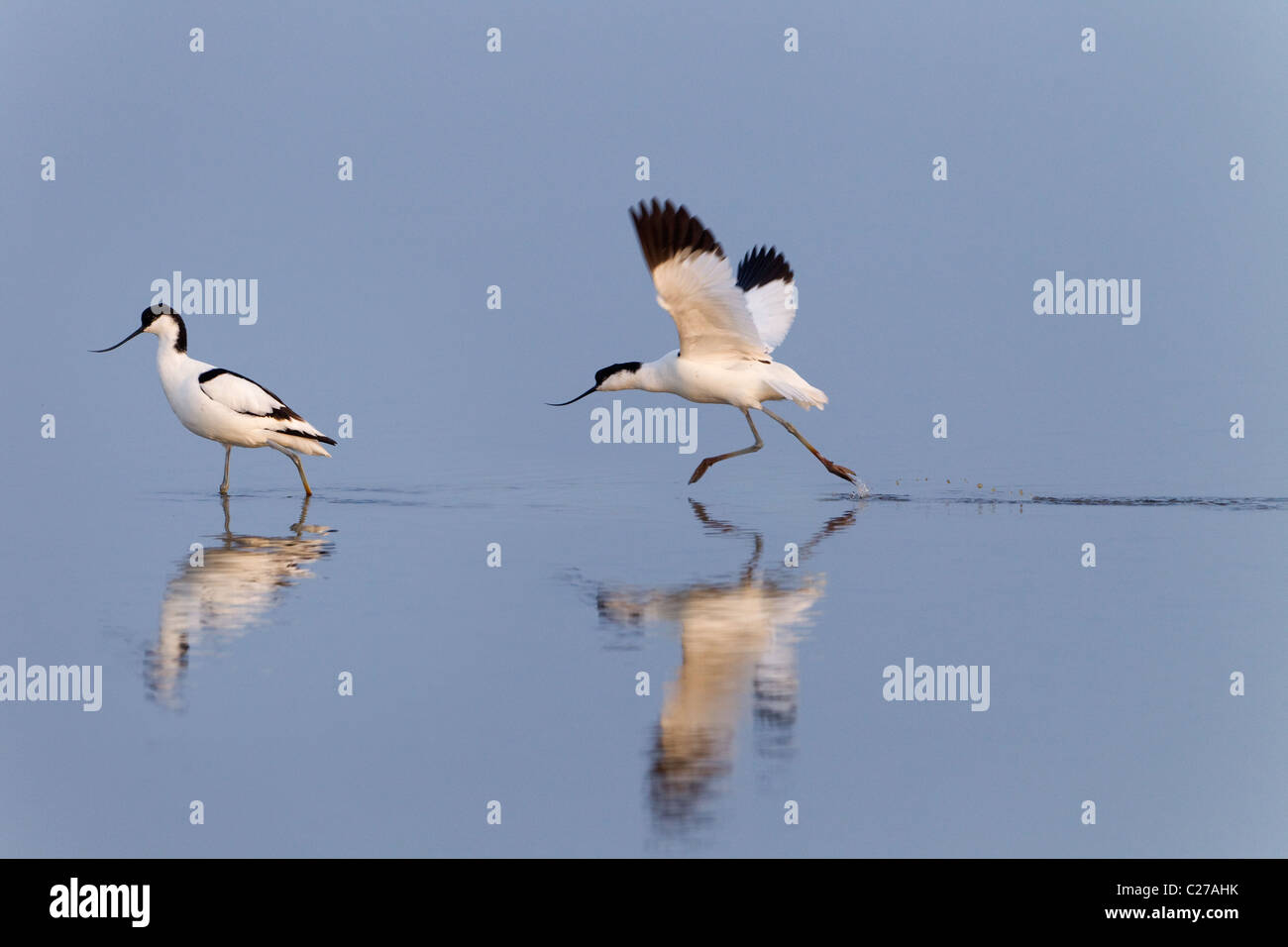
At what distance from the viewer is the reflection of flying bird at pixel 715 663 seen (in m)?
7.43

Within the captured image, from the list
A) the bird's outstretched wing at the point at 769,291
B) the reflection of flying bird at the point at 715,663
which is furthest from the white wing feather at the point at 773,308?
the reflection of flying bird at the point at 715,663

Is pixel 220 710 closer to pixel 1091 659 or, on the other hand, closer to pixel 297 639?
pixel 297 639

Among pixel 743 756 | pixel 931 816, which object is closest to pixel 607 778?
pixel 743 756

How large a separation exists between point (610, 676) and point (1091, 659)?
112 inches

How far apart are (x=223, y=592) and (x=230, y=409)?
5018 mm

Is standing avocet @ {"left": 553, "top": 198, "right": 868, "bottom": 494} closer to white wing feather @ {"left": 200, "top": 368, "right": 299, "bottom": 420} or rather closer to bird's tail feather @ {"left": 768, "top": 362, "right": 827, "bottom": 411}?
bird's tail feather @ {"left": 768, "top": 362, "right": 827, "bottom": 411}

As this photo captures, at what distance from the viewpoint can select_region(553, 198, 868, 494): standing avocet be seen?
14.2 metres

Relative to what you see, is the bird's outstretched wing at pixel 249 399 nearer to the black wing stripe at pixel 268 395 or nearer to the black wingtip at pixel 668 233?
the black wing stripe at pixel 268 395

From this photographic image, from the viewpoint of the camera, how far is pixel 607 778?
7.43 meters

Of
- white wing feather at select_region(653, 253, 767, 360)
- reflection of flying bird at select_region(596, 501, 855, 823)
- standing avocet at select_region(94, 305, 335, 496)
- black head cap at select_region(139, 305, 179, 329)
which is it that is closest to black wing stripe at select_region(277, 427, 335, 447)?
standing avocet at select_region(94, 305, 335, 496)

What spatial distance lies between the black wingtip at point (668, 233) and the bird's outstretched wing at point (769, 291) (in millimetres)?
3390

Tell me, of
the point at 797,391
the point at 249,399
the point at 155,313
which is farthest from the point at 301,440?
the point at 797,391

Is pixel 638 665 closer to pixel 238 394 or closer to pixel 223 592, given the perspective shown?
pixel 223 592

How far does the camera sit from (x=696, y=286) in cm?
1477
